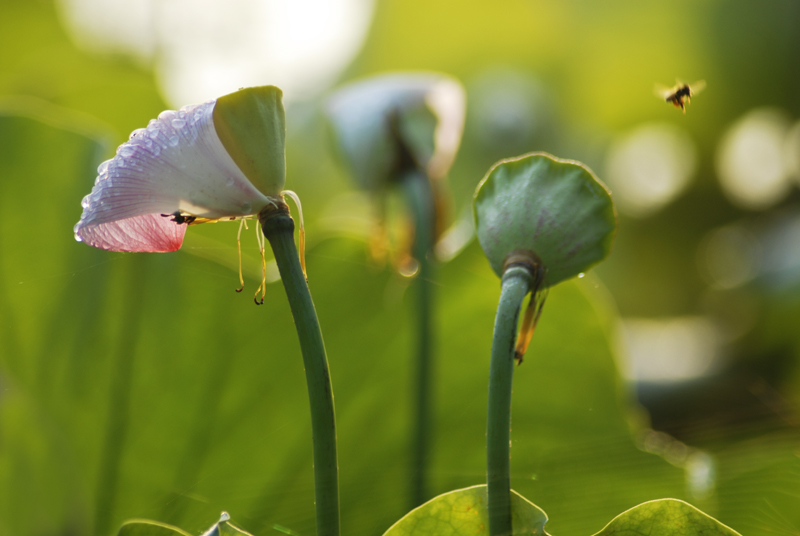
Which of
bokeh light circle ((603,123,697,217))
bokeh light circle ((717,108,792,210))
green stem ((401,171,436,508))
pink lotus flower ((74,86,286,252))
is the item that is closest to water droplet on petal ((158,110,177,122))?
pink lotus flower ((74,86,286,252))

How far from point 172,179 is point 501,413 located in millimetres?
73

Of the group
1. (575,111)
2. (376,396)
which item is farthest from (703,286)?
(376,396)

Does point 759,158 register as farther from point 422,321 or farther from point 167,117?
point 167,117

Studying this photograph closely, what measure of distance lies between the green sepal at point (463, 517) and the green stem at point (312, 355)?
0.08ft

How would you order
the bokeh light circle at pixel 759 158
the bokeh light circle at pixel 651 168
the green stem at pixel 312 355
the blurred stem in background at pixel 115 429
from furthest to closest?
the bokeh light circle at pixel 651 168, the bokeh light circle at pixel 759 158, the blurred stem in background at pixel 115 429, the green stem at pixel 312 355

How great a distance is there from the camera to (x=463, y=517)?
0.12 m

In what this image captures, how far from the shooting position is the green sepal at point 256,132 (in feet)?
0.35

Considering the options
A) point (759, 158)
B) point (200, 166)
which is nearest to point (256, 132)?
point (200, 166)

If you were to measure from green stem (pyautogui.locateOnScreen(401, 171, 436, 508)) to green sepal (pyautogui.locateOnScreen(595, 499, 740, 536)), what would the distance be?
53 mm

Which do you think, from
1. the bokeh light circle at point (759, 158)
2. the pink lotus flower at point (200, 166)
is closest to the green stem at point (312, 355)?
the pink lotus flower at point (200, 166)

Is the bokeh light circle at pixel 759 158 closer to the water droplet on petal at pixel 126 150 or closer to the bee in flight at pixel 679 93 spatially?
the bee in flight at pixel 679 93

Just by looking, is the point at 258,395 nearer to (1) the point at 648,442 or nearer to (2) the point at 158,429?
(2) the point at 158,429

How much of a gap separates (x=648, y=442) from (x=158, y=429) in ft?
0.74

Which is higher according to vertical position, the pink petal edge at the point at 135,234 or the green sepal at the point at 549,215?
the green sepal at the point at 549,215
